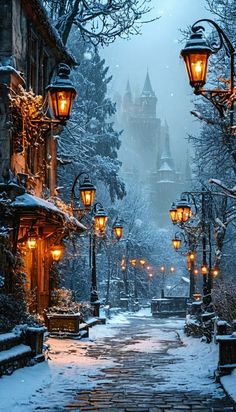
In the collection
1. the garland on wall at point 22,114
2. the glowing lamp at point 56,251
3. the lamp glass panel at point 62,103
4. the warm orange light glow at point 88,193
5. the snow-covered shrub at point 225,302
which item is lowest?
the snow-covered shrub at point 225,302

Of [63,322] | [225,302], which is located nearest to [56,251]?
[63,322]

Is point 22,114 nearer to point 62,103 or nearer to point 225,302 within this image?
point 62,103

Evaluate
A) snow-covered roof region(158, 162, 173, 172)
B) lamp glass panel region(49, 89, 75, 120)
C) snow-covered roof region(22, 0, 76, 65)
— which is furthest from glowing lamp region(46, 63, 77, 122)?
snow-covered roof region(158, 162, 173, 172)

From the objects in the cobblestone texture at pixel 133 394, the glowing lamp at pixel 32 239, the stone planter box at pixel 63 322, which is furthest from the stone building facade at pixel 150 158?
the cobblestone texture at pixel 133 394

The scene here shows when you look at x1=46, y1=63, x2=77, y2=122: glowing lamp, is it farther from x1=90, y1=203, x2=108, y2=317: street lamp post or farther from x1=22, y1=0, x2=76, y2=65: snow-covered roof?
x1=90, y1=203, x2=108, y2=317: street lamp post

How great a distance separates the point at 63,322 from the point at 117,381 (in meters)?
8.98

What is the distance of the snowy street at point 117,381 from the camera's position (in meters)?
9.70

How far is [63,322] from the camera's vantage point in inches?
829

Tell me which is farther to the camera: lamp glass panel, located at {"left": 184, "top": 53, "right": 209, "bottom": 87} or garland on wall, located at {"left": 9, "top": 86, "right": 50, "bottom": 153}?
Result: garland on wall, located at {"left": 9, "top": 86, "right": 50, "bottom": 153}

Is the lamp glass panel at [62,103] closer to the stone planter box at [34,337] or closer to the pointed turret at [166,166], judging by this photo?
the stone planter box at [34,337]

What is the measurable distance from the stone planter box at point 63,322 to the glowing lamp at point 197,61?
13277 millimetres

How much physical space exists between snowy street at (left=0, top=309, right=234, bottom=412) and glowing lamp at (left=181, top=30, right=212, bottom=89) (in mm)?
5040

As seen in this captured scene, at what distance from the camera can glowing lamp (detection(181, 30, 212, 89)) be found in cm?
922

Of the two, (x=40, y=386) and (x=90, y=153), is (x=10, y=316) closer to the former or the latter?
(x=40, y=386)
